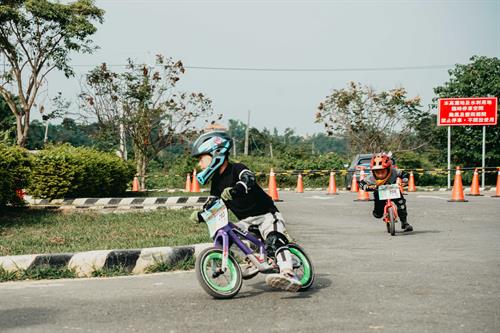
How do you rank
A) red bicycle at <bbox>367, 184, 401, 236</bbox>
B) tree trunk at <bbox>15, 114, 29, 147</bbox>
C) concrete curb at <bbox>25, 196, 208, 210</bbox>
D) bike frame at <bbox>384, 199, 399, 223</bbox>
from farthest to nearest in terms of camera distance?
tree trunk at <bbox>15, 114, 29, 147</bbox> → concrete curb at <bbox>25, 196, 208, 210</bbox> → bike frame at <bbox>384, 199, 399, 223</bbox> → red bicycle at <bbox>367, 184, 401, 236</bbox>

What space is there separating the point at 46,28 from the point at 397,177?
21.5 m

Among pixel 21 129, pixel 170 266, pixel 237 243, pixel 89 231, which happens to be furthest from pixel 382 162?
pixel 21 129

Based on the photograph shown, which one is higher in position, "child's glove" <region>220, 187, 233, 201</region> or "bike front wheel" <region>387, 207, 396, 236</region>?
"child's glove" <region>220, 187, 233, 201</region>

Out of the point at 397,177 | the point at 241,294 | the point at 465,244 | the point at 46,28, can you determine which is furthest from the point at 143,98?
the point at 241,294

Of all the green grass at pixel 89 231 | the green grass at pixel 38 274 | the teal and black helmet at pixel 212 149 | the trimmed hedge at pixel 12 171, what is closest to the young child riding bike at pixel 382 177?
the green grass at pixel 89 231

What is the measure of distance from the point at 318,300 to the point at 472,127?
38970 millimetres

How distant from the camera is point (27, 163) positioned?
13.8m

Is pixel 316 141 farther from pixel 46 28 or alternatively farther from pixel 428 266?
pixel 428 266

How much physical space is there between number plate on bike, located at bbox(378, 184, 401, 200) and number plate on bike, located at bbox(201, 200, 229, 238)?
6.46 metres

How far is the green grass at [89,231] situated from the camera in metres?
9.43

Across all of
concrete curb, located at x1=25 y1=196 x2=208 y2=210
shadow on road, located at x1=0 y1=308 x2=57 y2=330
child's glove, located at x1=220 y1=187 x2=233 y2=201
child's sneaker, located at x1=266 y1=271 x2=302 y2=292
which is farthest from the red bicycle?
shadow on road, located at x1=0 y1=308 x2=57 y2=330

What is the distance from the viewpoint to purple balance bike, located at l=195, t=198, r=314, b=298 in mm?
6240

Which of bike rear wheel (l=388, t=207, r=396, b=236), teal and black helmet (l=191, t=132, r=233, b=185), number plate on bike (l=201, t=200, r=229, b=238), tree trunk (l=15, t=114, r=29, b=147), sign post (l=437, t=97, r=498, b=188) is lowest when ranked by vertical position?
bike rear wheel (l=388, t=207, r=396, b=236)

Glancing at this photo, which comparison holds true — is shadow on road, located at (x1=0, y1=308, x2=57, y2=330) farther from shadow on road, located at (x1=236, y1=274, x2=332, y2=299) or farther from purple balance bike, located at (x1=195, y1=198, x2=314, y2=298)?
shadow on road, located at (x1=236, y1=274, x2=332, y2=299)
